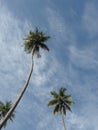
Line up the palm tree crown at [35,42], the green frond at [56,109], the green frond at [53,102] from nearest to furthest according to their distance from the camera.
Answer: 1. the palm tree crown at [35,42]
2. the green frond at [56,109]
3. the green frond at [53,102]

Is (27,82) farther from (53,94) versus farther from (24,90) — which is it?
(53,94)

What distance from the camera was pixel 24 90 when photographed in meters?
42.8

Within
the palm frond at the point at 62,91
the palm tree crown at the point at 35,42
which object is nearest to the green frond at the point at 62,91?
the palm frond at the point at 62,91

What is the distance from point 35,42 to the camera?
2205 inches

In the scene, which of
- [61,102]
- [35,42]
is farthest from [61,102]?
[35,42]

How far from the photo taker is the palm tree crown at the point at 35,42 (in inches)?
2191

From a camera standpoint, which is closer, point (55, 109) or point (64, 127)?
point (64, 127)

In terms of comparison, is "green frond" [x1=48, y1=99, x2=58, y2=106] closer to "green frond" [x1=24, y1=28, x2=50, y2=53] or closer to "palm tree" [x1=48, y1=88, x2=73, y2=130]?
"palm tree" [x1=48, y1=88, x2=73, y2=130]

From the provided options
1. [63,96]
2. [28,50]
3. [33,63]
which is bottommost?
[33,63]

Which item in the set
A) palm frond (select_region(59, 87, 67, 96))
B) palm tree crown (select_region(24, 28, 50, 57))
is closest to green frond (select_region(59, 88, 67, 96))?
palm frond (select_region(59, 87, 67, 96))

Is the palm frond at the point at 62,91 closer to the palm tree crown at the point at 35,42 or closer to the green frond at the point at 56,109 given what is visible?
the green frond at the point at 56,109

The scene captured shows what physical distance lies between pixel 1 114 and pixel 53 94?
1541 centimetres

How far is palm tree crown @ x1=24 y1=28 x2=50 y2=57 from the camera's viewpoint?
55656mm

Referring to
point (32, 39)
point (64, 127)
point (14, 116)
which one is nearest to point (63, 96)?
point (64, 127)
